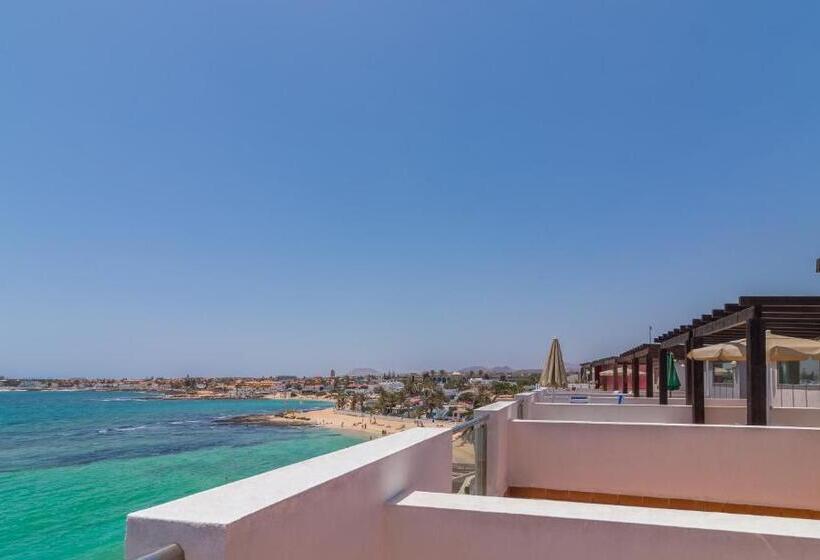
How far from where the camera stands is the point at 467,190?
1873 cm

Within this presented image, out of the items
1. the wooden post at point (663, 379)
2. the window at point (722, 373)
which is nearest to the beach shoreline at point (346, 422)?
the window at point (722, 373)

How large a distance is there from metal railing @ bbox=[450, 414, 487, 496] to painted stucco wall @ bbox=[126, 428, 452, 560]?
1.08 meters

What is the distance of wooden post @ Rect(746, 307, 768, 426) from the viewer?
6410 mm

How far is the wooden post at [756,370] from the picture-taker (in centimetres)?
641

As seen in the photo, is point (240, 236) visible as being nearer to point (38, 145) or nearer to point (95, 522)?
point (38, 145)

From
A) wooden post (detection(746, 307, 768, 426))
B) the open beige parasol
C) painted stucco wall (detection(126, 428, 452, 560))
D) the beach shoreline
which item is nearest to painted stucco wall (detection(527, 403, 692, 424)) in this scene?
the open beige parasol

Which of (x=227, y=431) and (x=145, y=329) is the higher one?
(x=145, y=329)

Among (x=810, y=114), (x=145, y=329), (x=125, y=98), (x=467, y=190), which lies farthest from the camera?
(x=145, y=329)

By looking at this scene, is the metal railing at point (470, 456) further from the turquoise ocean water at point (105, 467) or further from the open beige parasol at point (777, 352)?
the turquoise ocean water at point (105, 467)

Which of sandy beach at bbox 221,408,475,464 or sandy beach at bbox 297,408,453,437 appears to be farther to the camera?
sandy beach at bbox 297,408,453,437

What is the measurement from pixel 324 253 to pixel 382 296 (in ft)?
59.5

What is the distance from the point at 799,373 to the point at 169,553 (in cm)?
1831

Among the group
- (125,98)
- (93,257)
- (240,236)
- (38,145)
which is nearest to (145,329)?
(93,257)

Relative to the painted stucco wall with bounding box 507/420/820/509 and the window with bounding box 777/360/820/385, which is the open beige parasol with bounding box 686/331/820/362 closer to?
the painted stucco wall with bounding box 507/420/820/509
